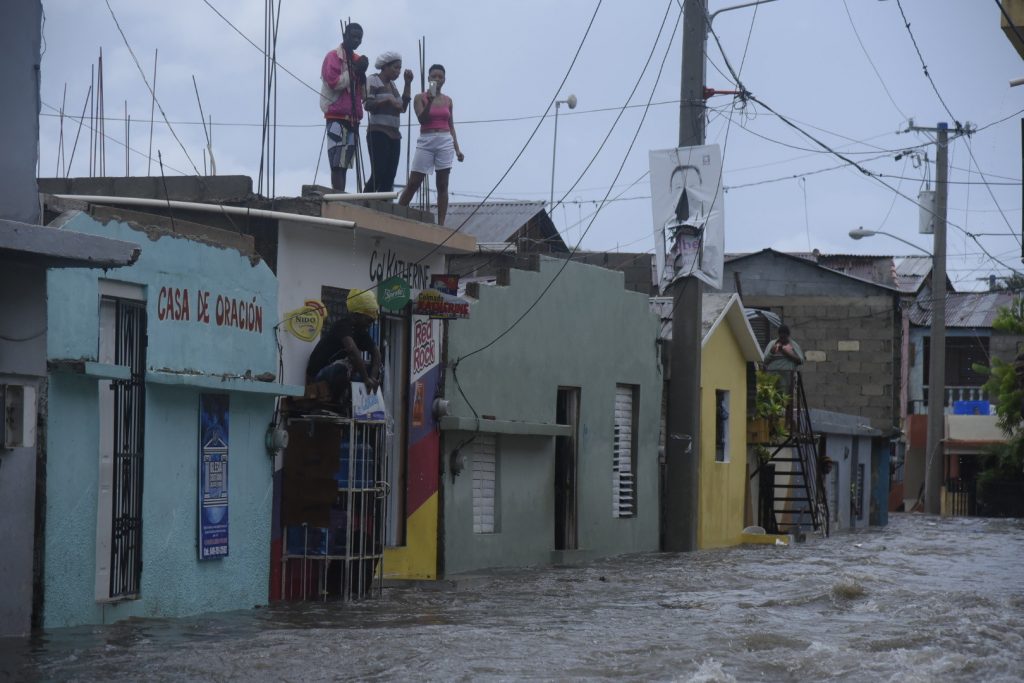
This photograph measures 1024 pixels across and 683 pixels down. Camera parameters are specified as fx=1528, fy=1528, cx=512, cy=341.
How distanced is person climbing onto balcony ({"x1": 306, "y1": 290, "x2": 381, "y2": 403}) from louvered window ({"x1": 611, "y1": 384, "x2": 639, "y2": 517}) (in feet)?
25.6

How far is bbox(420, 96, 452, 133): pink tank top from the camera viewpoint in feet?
57.7

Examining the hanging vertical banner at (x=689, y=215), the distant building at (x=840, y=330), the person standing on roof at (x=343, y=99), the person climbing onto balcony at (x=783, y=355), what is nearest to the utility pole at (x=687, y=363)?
the hanging vertical banner at (x=689, y=215)

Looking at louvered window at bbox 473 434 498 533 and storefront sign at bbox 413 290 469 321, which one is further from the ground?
storefront sign at bbox 413 290 469 321

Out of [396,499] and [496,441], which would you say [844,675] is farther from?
[496,441]

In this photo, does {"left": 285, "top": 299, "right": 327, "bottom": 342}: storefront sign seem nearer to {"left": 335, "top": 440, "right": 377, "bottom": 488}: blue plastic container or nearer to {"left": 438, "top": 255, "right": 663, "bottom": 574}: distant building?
{"left": 335, "top": 440, "right": 377, "bottom": 488}: blue plastic container

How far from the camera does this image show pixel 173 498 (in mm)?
12312

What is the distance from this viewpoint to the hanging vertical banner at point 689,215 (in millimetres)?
21141

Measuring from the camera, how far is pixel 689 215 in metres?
21.4

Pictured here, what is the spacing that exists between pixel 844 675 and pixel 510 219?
19.1 metres

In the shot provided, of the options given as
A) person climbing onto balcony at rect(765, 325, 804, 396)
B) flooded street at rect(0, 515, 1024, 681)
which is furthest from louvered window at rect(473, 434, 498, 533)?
person climbing onto balcony at rect(765, 325, 804, 396)

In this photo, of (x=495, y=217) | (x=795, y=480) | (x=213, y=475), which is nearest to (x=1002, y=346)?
(x=795, y=480)

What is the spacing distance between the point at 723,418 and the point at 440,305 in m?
10.8

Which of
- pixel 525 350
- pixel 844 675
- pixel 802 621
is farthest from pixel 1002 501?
pixel 844 675

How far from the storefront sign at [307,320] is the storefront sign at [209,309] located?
801mm
